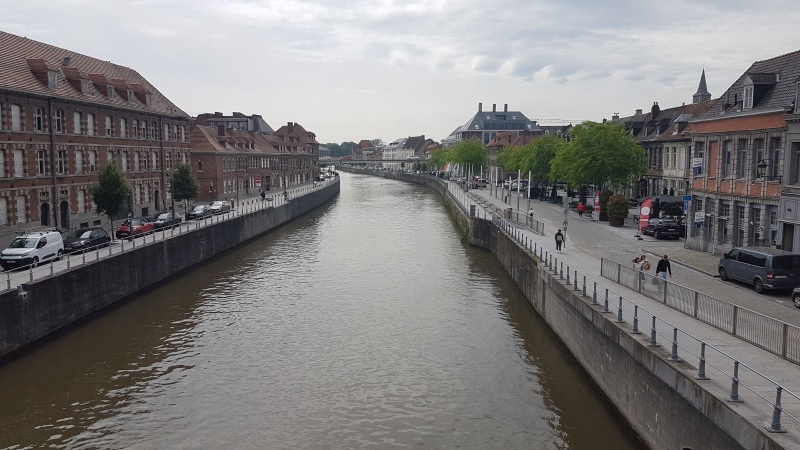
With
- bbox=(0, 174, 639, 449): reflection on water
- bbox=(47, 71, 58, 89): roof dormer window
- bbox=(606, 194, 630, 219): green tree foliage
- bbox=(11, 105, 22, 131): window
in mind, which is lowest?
bbox=(0, 174, 639, 449): reflection on water

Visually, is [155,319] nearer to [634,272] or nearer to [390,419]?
[390,419]

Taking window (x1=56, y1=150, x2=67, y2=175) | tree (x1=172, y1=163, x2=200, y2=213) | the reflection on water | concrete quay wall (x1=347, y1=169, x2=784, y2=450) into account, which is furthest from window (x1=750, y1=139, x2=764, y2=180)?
tree (x1=172, y1=163, x2=200, y2=213)

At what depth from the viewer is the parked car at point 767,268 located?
21.3 m

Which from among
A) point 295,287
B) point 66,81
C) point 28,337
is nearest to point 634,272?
point 295,287

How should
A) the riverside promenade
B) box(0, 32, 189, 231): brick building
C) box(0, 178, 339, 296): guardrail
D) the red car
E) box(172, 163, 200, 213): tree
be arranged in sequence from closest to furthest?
the riverside promenade, box(0, 178, 339, 296): guardrail, box(0, 32, 189, 231): brick building, the red car, box(172, 163, 200, 213): tree

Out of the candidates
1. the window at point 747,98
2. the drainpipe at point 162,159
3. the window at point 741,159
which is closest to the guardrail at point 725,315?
the window at point 741,159

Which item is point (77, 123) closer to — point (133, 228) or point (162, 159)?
point (133, 228)

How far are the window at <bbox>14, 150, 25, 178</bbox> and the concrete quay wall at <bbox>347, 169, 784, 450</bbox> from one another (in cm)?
2952

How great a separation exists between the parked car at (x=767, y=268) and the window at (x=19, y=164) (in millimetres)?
36629

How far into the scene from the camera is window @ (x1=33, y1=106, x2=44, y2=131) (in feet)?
119

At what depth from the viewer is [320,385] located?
19031 mm

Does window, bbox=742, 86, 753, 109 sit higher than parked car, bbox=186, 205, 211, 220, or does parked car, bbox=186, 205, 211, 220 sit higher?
window, bbox=742, 86, 753, 109

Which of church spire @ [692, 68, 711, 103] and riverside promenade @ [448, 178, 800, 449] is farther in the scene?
church spire @ [692, 68, 711, 103]

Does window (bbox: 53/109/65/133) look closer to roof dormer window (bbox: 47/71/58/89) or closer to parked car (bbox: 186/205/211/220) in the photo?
roof dormer window (bbox: 47/71/58/89)
